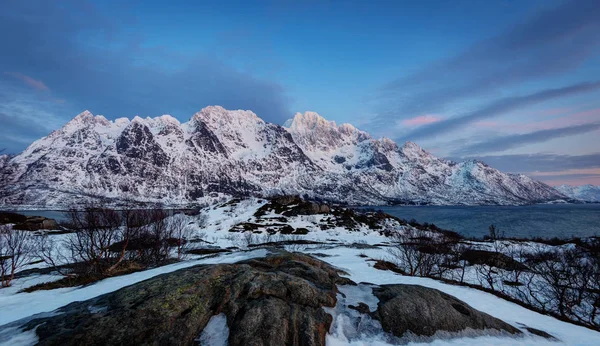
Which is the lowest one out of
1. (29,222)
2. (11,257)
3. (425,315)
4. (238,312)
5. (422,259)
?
(422,259)

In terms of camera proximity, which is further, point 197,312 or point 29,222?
point 29,222

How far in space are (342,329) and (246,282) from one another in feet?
12.8

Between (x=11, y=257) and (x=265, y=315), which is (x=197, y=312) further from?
(x=11, y=257)

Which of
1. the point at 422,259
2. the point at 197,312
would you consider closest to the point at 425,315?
the point at 197,312

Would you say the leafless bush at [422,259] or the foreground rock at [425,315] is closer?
the foreground rock at [425,315]

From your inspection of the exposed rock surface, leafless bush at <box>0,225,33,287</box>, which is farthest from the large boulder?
the exposed rock surface

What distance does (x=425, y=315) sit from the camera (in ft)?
32.7

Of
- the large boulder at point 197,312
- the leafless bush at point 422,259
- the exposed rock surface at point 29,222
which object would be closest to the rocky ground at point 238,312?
the large boulder at point 197,312

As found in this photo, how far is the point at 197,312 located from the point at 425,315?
27.7 ft

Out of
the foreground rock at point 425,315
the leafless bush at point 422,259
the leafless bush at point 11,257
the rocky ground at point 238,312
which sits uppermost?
the rocky ground at point 238,312

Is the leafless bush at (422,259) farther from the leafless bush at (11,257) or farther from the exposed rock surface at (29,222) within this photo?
the exposed rock surface at (29,222)

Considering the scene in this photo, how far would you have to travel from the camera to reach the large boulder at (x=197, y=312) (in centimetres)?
751

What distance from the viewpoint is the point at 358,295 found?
11.4 metres

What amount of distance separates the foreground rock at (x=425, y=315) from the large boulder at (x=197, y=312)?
2.24m
